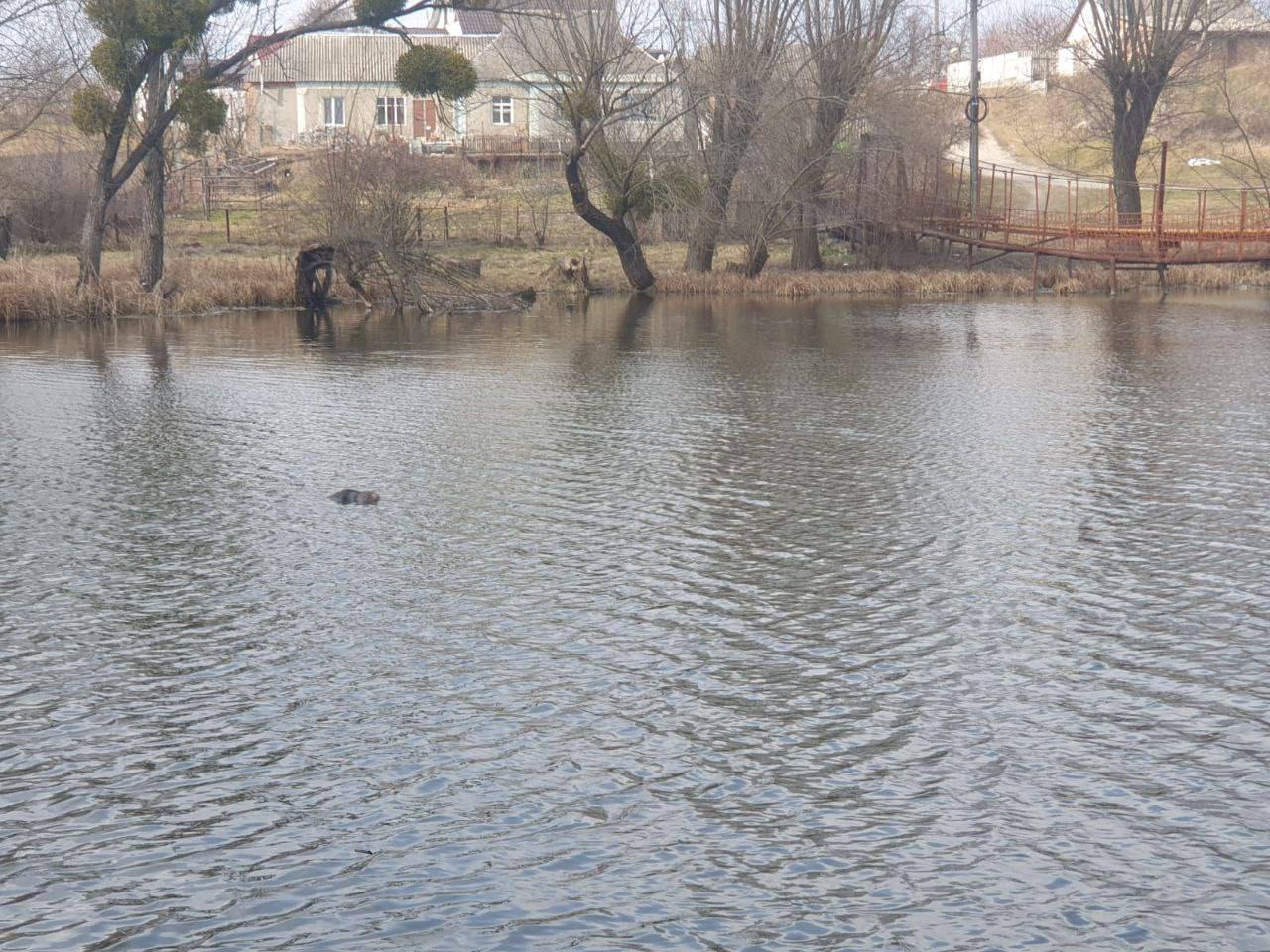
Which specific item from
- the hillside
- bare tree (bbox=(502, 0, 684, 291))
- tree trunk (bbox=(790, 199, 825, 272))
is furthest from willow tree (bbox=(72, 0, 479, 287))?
the hillside

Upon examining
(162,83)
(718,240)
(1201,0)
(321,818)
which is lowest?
(321,818)

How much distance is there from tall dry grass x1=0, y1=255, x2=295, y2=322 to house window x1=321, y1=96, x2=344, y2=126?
3551cm

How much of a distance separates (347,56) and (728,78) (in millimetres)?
39554

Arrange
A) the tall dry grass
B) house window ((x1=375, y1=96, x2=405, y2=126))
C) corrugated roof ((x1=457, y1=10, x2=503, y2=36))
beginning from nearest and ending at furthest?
the tall dry grass
house window ((x1=375, y1=96, x2=405, y2=126))
corrugated roof ((x1=457, y1=10, x2=503, y2=36))

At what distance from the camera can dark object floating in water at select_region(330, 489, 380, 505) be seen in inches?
517

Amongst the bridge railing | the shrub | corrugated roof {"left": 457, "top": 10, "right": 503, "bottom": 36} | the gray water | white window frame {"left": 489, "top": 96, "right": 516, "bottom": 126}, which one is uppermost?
corrugated roof {"left": 457, "top": 10, "right": 503, "bottom": 36}

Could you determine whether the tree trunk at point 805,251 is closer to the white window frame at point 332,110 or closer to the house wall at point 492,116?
the house wall at point 492,116

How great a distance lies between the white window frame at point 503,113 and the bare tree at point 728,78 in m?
32.5

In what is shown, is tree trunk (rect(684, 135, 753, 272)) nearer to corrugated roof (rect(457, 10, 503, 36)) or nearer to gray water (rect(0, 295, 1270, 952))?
gray water (rect(0, 295, 1270, 952))

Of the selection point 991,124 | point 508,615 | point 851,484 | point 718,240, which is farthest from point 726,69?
point 991,124

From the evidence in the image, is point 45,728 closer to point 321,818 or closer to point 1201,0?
point 321,818

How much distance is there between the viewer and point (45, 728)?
26.1 feet

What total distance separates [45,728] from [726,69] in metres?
30.9

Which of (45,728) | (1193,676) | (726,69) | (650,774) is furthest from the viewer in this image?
(726,69)
